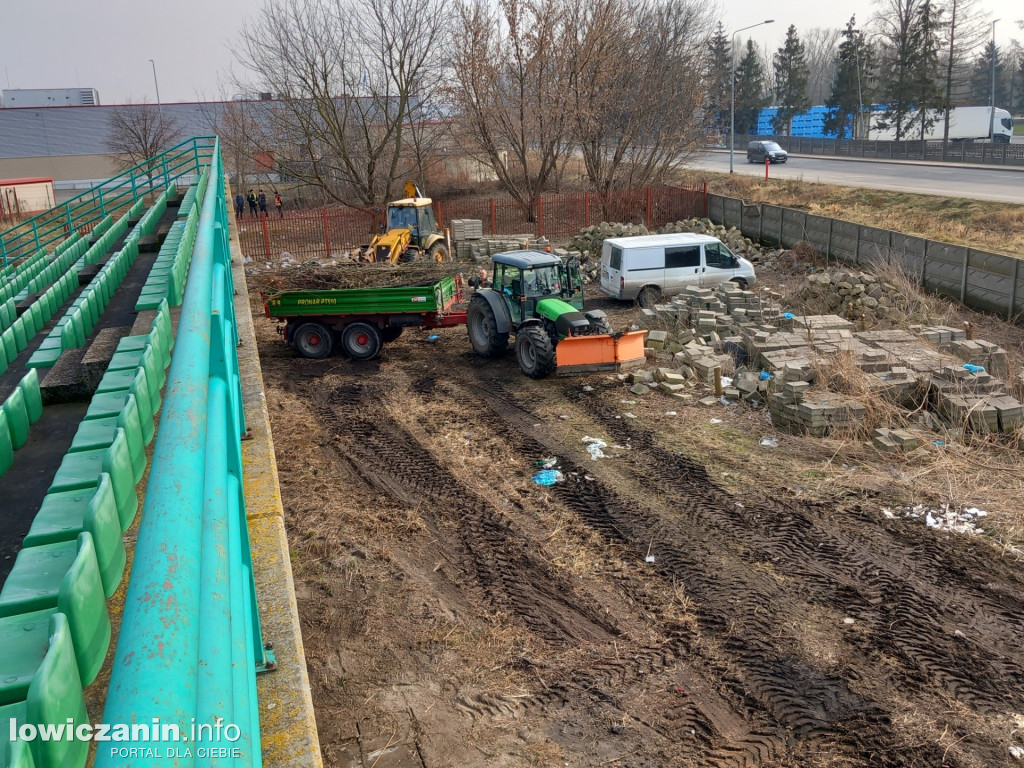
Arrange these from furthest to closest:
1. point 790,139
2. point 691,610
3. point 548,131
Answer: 1. point 790,139
2. point 548,131
3. point 691,610

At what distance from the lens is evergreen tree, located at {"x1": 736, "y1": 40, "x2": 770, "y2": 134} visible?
71.7 m

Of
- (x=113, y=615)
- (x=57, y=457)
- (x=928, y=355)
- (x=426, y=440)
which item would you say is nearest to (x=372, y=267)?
(x=426, y=440)

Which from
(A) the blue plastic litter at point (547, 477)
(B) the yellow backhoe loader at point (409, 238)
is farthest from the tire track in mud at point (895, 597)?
(B) the yellow backhoe loader at point (409, 238)

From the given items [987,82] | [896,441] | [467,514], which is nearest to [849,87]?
[987,82]

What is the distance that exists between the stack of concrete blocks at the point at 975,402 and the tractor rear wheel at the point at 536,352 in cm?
574

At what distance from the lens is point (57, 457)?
12.8ft

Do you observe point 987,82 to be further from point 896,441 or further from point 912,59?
point 896,441

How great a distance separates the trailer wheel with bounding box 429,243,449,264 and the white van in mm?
5072

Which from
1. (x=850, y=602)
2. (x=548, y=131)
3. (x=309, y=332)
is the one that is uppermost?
(x=548, y=131)

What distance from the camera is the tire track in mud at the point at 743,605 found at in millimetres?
5539

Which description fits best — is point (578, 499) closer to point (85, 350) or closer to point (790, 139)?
point (85, 350)

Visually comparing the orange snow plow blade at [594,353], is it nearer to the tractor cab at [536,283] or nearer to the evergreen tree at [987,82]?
the tractor cab at [536,283]

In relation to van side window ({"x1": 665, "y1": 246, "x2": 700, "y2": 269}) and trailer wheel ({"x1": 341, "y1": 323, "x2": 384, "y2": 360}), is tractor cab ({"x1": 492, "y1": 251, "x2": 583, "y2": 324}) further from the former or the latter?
van side window ({"x1": 665, "y1": 246, "x2": 700, "y2": 269})

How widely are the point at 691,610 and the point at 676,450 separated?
391 cm
